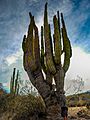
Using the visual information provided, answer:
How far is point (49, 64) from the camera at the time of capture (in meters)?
11.0

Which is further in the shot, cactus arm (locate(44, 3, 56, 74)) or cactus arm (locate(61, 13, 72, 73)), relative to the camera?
cactus arm (locate(61, 13, 72, 73))

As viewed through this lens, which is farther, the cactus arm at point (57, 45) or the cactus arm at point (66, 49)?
the cactus arm at point (66, 49)

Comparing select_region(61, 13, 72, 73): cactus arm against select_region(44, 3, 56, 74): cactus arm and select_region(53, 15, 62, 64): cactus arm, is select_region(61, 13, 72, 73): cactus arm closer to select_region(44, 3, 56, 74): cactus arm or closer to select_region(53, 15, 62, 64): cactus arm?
select_region(53, 15, 62, 64): cactus arm

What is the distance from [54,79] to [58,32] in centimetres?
217

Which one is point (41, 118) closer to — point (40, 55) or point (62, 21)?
point (40, 55)

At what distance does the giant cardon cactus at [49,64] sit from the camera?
10.9 m

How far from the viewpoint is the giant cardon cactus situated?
10.9 meters

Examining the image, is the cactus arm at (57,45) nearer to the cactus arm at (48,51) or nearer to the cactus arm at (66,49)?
the cactus arm at (48,51)

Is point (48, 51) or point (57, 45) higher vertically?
point (57, 45)

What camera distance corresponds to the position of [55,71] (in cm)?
1120

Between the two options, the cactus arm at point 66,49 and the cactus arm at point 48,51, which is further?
the cactus arm at point 66,49

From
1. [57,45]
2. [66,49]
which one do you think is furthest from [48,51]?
[66,49]

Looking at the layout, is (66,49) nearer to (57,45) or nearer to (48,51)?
(57,45)

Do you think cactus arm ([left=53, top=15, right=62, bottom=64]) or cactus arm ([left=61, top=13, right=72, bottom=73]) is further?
cactus arm ([left=61, top=13, right=72, bottom=73])
